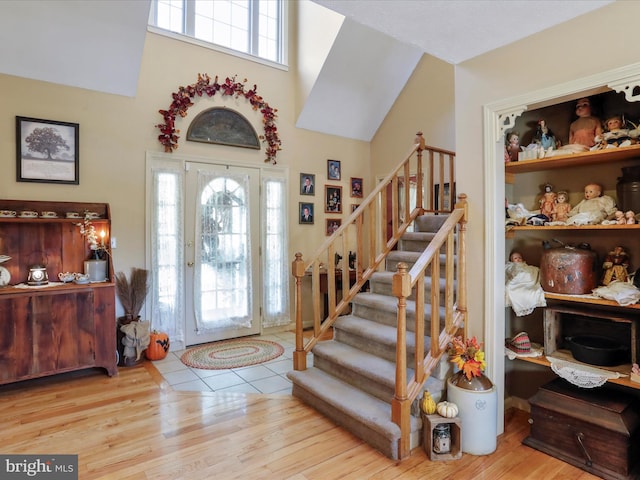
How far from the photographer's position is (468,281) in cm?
259

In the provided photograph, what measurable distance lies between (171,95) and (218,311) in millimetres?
2493

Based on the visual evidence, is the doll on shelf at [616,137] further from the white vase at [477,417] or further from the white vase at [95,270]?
the white vase at [95,270]

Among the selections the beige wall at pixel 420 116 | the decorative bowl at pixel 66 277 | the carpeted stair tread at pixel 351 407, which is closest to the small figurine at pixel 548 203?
the carpeted stair tread at pixel 351 407

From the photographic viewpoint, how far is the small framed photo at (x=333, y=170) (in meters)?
5.43

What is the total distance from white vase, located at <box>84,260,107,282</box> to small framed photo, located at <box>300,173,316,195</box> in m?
2.53

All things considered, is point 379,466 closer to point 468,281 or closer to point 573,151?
point 468,281

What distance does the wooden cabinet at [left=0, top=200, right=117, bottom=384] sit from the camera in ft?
10.3

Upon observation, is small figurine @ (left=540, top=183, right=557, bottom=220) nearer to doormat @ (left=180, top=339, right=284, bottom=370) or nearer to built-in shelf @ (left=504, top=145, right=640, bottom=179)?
A: built-in shelf @ (left=504, top=145, right=640, bottom=179)

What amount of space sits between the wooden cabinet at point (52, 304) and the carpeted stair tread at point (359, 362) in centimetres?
199

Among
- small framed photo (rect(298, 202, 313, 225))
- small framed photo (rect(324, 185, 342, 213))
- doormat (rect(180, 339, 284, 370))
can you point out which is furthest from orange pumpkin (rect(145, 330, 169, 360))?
small framed photo (rect(324, 185, 342, 213))

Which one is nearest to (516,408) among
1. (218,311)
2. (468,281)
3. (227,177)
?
(468,281)

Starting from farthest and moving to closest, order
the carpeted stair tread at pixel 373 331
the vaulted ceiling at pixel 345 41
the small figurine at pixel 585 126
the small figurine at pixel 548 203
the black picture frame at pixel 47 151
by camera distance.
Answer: the black picture frame at pixel 47 151, the carpeted stair tread at pixel 373 331, the small figurine at pixel 548 203, the small figurine at pixel 585 126, the vaulted ceiling at pixel 345 41

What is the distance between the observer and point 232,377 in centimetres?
353

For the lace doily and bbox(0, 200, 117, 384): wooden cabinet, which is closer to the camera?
the lace doily
